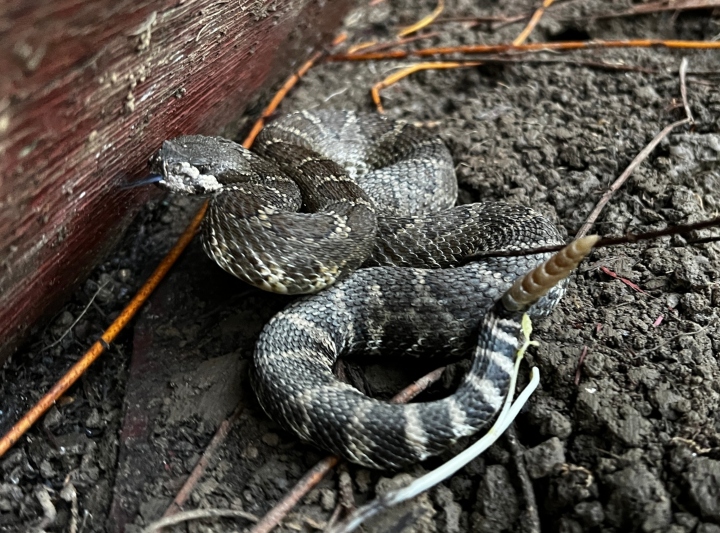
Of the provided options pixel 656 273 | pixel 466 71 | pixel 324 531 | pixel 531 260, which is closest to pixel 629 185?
pixel 656 273

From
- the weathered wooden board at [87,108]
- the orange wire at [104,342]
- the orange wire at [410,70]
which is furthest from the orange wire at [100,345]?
the orange wire at [410,70]

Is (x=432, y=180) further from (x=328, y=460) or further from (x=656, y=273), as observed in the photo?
(x=328, y=460)

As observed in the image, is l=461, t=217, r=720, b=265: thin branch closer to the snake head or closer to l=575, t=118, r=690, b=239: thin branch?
l=575, t=118, r=690, b=239: thin branch

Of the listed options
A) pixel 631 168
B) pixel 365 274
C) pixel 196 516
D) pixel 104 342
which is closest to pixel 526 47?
pixel 631 168

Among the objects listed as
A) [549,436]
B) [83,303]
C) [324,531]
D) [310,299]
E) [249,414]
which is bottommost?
[549,436]

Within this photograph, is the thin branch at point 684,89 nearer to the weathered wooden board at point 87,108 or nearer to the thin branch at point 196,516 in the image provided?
the weathered wooden board at point 87,108

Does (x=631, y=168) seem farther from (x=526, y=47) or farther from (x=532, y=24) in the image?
(x=532, y=24)
